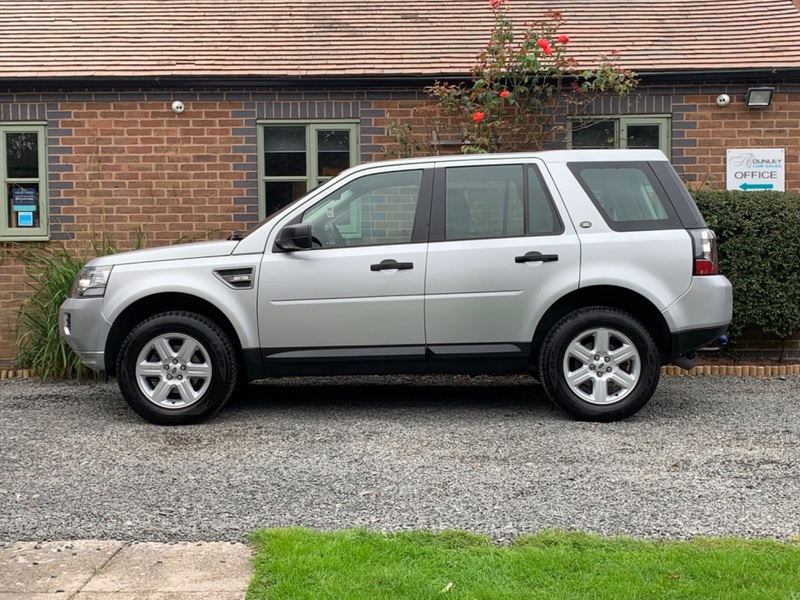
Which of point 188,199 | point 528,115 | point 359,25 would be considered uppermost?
point 359,25

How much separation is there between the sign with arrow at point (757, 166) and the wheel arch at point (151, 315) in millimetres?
6077

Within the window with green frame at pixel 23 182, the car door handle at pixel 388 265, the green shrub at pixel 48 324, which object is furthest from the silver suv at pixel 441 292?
the window with green frame at pixel 23 182

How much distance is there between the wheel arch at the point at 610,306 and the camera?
21.2ft

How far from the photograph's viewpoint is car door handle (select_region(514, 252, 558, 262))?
20.8ft

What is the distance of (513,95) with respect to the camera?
921cm

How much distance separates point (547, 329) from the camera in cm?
648

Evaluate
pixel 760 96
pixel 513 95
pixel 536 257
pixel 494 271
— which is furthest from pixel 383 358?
pixel 760 96

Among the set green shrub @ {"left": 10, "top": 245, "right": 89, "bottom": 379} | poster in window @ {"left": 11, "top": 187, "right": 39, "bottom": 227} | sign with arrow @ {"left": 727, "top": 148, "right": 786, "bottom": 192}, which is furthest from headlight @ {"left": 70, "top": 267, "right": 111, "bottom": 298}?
sign with arrow @ {"left": 727, "top": 148, "right": 786, "bottom": 192}

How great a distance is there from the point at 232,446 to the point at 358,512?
1.72 m

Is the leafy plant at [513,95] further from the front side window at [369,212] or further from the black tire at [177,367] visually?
the black tire at [177,367]

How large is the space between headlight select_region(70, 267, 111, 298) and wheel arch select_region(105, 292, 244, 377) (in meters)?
0.25

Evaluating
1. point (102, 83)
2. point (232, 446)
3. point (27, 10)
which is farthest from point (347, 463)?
point (27, 10)

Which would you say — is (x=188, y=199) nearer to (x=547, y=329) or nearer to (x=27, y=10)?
(x=27, y=10)

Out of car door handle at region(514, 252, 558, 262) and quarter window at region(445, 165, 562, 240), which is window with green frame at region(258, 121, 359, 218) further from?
car door handle at region(514, 252, 558, 262)
